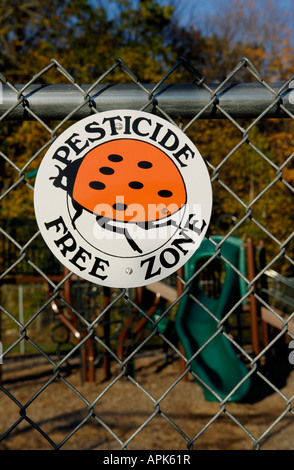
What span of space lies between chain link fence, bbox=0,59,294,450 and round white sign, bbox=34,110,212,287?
0.06 m

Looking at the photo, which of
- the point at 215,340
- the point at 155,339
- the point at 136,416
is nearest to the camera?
the point at 136,416

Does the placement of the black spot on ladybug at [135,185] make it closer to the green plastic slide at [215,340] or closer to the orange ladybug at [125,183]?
the orange ladybug at [125,183]

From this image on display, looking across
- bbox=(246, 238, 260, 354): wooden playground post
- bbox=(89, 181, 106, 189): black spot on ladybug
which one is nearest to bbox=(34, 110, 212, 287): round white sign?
bbox=(89, 181, 106, 189): black spot on ladybug

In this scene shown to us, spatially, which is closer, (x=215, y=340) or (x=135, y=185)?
(x=135, y=185)

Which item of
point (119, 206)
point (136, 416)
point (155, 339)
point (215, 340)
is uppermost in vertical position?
point (119, 206)

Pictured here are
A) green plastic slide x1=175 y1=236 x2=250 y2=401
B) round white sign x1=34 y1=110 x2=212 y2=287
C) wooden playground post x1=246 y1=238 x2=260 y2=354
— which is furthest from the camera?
wooden playground post x1=246 y1=238 x2=260 y2=354

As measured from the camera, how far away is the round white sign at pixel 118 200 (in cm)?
114

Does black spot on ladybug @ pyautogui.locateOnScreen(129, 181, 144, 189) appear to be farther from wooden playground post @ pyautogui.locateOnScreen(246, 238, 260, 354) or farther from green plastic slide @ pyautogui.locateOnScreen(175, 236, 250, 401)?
wooden playground post @ pyautogui.locateOnScreen(246, 238, 260, 354)

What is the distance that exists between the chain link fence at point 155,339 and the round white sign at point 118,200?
0.06m

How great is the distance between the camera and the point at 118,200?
1.14 m

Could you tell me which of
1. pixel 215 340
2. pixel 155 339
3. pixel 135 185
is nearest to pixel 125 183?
pixel 135 185

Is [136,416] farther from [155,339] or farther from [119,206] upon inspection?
[119,206]

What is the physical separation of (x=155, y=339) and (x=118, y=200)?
9004 millimetres

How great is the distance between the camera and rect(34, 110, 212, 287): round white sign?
1.14 metres
